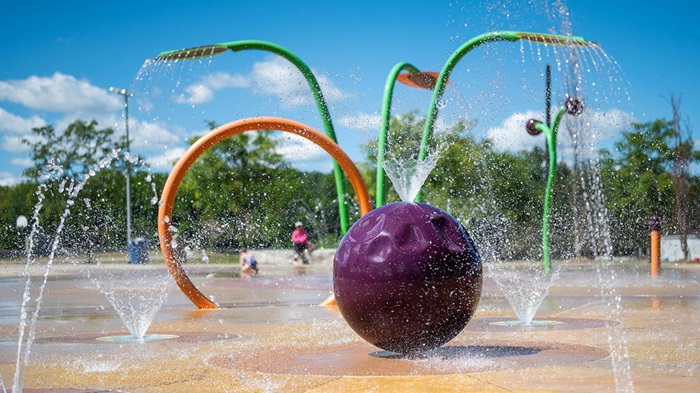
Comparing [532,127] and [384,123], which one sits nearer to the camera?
[384,123]

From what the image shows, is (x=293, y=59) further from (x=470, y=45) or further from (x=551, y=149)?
(x=551, y=149)

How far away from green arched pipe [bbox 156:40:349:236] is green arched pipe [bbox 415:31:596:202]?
58.5 inches

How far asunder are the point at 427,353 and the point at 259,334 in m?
2.65

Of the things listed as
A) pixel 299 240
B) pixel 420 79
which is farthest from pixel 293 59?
pixel 299 240

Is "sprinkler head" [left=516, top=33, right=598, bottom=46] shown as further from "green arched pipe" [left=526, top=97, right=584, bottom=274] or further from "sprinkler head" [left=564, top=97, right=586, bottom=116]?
"green arched pipe" [left=526, top=97, right=584, bottom=274]

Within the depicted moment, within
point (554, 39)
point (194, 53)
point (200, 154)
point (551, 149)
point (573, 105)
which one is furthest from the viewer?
point (551, 149)

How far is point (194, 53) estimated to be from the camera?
1537 cm

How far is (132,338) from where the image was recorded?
9.37 m

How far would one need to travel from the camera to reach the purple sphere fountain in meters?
7.09

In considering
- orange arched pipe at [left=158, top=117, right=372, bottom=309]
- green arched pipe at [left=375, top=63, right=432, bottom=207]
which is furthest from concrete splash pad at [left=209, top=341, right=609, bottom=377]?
green arched pipe at [left=375, top=63, right=432, bottom=207]

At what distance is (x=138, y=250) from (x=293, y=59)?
22.1 m

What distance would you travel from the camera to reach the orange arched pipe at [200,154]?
13.0m

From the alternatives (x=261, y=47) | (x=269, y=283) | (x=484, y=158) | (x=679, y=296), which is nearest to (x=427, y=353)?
(x=679, y=296)

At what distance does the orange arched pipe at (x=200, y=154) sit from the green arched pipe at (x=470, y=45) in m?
2.46
